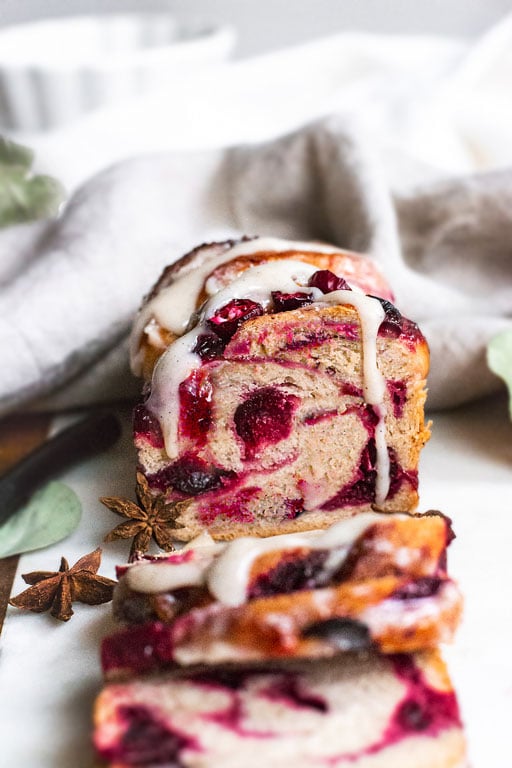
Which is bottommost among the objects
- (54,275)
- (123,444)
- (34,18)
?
(123,444)

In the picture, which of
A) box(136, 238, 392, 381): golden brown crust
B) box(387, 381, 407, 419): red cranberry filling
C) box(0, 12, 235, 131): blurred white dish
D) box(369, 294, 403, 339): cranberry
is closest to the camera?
box(369, 294, 403, 339): cranberry

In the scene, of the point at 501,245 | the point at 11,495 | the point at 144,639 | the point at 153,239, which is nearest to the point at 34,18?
the point at 153,239

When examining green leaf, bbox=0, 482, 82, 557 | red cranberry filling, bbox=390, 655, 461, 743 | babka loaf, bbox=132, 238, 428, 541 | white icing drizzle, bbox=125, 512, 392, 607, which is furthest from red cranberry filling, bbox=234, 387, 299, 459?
red cranberry filling, bbox=390, 655, 461, 743

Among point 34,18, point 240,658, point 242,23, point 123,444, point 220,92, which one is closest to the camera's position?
point 240,658

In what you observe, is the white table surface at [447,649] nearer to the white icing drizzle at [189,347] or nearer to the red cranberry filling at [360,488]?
the red cranberry filling at [360,488]

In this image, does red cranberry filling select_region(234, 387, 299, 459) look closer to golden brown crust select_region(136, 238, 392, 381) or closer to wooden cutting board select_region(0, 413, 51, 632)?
golden brown crust select_region(136, 238, 392, 381)

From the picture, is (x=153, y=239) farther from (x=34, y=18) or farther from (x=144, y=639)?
(x=34, y=18)

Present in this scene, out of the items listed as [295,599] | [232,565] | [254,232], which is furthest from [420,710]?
[254,232]

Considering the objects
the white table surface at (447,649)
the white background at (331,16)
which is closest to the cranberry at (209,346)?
the white table surface at (447,649)
